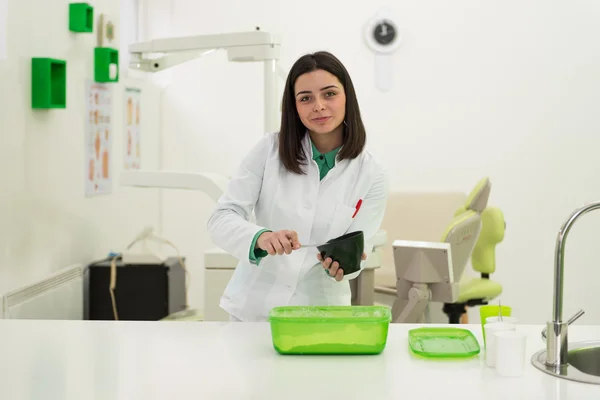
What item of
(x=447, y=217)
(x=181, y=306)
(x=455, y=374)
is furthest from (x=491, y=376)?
(x=447, y=217)

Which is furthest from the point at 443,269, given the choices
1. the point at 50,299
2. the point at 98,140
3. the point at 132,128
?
the point at 132,128

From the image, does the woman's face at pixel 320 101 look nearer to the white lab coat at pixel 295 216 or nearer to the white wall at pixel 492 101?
the white lab coat at pixel 295 216

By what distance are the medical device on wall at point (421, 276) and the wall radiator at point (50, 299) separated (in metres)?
1.48

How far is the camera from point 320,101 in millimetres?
2146

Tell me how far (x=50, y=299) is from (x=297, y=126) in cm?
163

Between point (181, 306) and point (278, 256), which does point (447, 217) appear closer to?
point (181, 306)

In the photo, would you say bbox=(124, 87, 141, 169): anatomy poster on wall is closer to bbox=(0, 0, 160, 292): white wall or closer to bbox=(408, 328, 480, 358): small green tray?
bbox=(0, 0, 160, 292): white wall

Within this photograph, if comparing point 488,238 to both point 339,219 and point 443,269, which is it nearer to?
point 443,269

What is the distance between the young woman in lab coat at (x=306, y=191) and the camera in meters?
2.17

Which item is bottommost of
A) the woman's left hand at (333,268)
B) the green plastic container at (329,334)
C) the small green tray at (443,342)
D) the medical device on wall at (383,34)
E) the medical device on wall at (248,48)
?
the small green tray at (443,342)

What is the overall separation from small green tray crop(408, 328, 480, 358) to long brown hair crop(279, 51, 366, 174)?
0.57 m

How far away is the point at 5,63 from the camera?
2.96 meters

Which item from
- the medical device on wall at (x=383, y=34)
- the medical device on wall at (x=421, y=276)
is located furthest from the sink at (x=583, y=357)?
the medical device on wall at (x=383, y=34)

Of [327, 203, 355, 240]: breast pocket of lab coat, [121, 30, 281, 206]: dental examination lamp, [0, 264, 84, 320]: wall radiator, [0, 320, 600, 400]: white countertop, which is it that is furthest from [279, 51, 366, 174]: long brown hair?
[0, 264, 84, 320]: wall radiator
